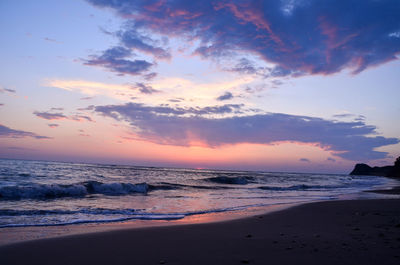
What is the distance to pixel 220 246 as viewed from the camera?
5.89 metres

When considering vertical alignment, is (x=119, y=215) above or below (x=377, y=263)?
below

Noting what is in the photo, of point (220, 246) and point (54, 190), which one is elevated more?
point (220, 246)

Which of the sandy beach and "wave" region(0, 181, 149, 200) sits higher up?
the sandy beach

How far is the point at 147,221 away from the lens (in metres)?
9.49

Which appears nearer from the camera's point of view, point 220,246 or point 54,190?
point 220,246

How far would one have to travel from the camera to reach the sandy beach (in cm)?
494

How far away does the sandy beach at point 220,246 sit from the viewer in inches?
195

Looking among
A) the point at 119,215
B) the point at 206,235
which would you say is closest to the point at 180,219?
the point at 119,215

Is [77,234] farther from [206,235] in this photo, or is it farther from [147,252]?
[206,235]

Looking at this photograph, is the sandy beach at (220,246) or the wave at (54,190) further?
the wave at (54,190)

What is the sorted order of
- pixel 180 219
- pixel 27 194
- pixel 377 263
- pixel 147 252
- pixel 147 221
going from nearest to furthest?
pixel 377 263, pixel 147 252, pixel 147 221, pixel 180 219, pixel 27 194

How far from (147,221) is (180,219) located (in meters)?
1.33

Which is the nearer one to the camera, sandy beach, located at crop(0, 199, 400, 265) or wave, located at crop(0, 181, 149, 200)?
sandy beach, located at crop(0, 199, 400, 265)

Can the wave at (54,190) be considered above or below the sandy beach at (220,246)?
below
